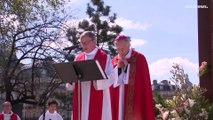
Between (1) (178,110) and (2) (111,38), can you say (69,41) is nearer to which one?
(2) (111,38)

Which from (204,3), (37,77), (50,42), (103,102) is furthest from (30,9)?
(103,102)

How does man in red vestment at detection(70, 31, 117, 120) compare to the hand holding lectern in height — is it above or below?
below

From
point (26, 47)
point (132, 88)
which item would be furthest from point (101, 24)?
point (132, 88)

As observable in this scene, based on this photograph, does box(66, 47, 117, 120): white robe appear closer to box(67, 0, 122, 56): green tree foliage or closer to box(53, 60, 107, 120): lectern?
box(53, 60, 107, 120): lectern

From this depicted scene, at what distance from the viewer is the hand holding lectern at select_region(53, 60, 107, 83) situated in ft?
20.9

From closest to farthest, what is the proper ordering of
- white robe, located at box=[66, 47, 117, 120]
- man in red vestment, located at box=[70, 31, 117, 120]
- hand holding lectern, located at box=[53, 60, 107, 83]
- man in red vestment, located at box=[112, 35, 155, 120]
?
1. hand holding lectern, located at box=[53, 60, 107, 83]
2. white robe, located at box=[66, 47, 117, 120]
3. man in red vestment, located at box=[70, 31, 117, 120]
4. man in red vestment, located at box=[112, 35, 155, 120]

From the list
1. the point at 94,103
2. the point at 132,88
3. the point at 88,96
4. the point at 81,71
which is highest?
the point at 81,71

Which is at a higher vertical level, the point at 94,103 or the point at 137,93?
the point at 137,93

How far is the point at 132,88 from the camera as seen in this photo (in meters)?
7.97

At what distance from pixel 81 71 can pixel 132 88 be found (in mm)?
1620

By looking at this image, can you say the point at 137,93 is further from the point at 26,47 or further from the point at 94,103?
the point at 26,47

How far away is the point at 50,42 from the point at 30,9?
137 inches

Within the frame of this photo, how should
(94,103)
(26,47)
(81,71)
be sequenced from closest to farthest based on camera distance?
(81,71) < (94,103) < (26,47)

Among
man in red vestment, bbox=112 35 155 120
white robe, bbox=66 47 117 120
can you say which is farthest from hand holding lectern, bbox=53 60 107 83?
man in red vestment, bbox=112 35 155 120
